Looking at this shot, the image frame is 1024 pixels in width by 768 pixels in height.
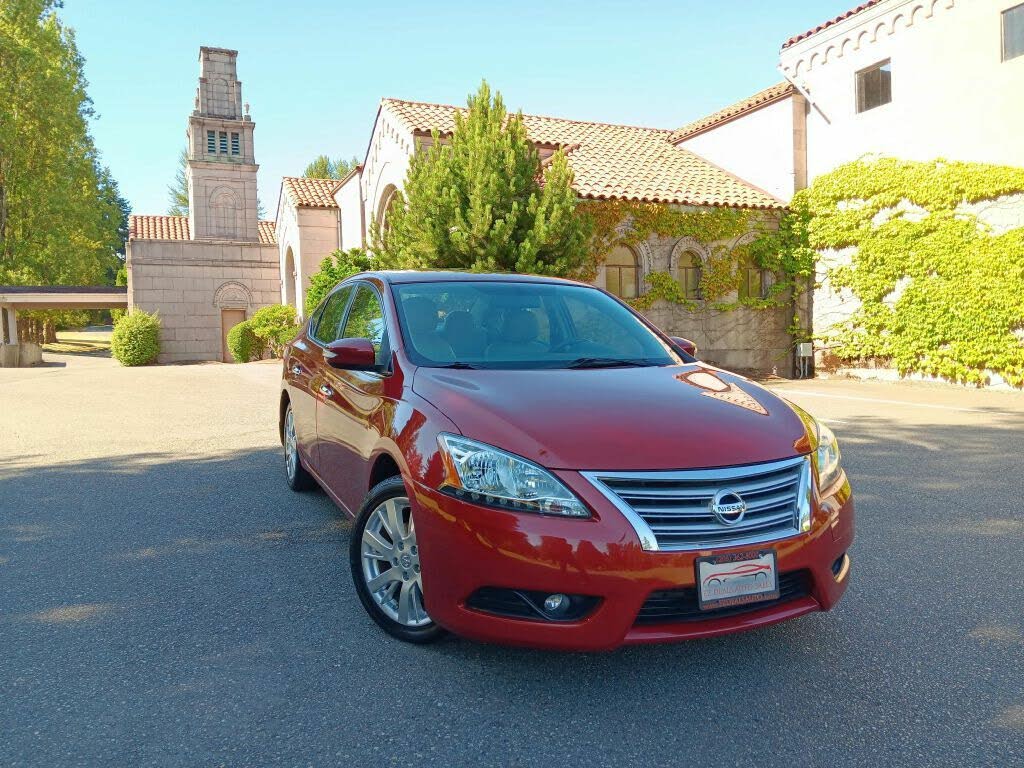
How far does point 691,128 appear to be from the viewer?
2378cm

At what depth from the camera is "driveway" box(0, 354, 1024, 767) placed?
8.15 ft

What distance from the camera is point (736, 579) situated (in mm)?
2676

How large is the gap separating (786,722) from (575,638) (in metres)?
0.75

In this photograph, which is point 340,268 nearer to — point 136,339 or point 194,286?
point 136,339

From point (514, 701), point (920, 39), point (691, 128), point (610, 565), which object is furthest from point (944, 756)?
point (691, 128)

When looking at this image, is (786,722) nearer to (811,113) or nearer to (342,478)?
(342,478)

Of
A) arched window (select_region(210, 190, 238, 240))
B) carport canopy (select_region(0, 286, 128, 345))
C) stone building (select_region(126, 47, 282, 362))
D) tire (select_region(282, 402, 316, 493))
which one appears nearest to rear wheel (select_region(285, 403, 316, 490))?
tire (select_region(282, 402, 316, 493))

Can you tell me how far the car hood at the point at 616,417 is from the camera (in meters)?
2.75

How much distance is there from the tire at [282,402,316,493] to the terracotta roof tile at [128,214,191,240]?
37.2 meters

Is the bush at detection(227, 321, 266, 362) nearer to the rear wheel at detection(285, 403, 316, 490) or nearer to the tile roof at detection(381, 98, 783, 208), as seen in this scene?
the tile roof at detection(381, 98, 783, 208)

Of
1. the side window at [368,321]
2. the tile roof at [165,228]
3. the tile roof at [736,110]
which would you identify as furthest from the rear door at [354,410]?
the tile roof at [165,228]

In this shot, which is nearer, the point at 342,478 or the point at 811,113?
the point at 342,478

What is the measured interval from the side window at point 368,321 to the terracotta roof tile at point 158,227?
38.5m

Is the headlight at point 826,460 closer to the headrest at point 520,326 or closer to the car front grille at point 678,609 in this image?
the car front grille at point 678,609
